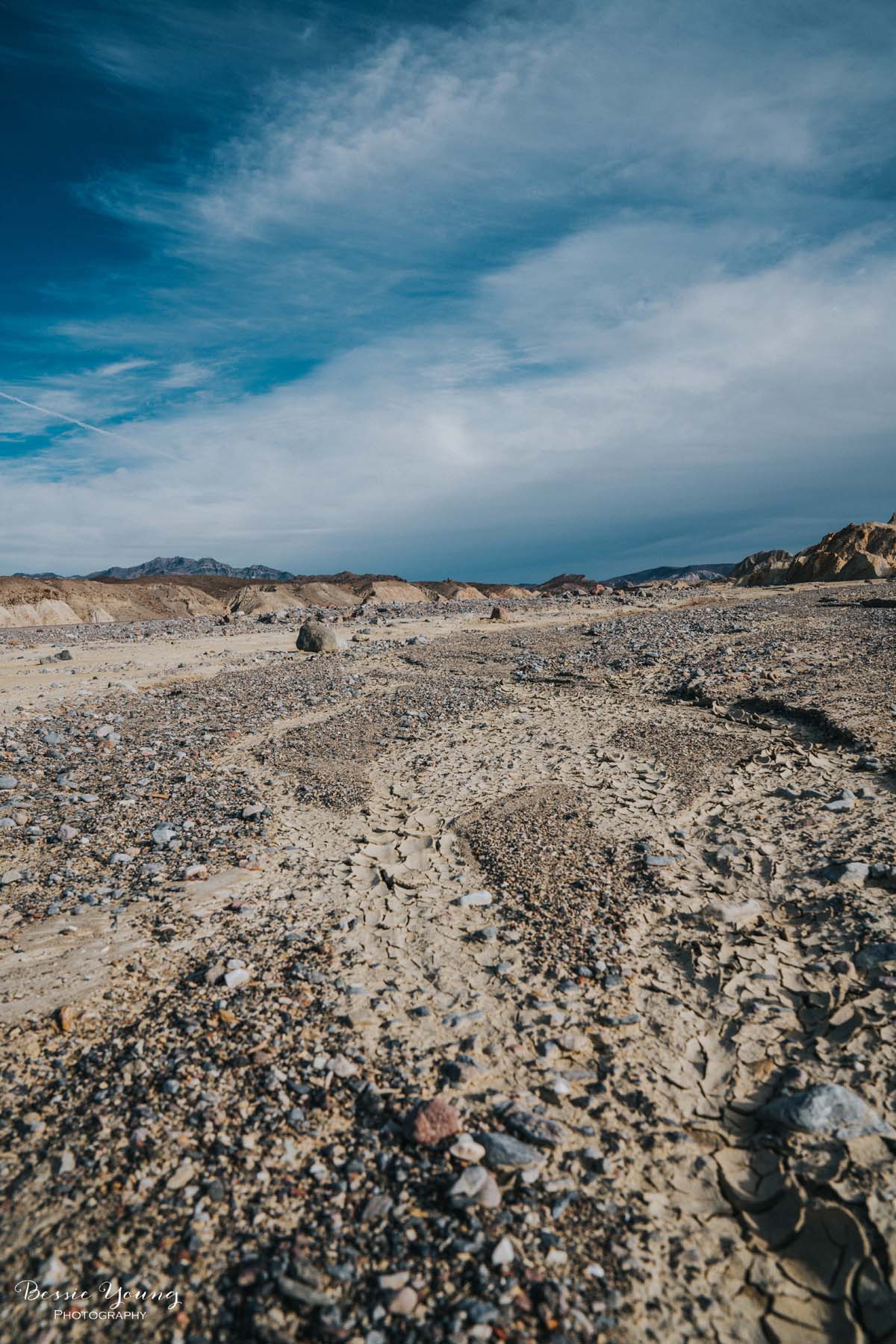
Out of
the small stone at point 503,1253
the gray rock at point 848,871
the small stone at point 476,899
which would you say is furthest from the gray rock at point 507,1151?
the gray rock at point 848,871

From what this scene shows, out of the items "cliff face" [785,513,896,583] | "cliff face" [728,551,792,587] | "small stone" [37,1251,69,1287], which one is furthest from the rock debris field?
"cliff face" [728,551,792,587]

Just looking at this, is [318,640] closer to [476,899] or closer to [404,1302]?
[476,899]

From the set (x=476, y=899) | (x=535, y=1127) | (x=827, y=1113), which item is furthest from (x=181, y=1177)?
(x=827, y=1113)

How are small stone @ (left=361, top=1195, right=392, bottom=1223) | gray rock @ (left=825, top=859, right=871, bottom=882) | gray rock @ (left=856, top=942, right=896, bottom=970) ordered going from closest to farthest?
1. small stone @ (left=361, top=1195, right=392, bottom=1223)
2. gray rock @ (left=856, top=942, right=896, bottom=970)
3. gray rock @ (left=825, top=859, right=871, bottom=882)

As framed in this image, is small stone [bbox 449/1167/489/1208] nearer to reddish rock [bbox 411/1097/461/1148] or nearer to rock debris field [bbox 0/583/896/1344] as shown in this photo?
rock debris field [bbox 0/583/896/1344]

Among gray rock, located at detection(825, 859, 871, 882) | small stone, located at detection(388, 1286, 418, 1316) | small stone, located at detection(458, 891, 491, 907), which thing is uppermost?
gray rock, located at detection(825, 859, 871, 882)

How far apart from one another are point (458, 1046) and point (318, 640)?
13.7m

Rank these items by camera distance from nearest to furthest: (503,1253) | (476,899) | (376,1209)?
(503,1253), (376,1209), (476,899)

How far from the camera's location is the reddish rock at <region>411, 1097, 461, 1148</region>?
2.68 meters

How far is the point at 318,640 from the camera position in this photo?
16328 millimetres

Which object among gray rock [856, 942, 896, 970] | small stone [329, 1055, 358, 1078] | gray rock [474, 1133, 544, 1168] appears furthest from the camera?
gray rock [856, 942, 896, 970]

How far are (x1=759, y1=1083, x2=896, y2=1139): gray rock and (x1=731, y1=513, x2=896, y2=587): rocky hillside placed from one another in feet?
110

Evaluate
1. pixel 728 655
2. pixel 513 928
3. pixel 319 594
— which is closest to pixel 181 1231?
pixel 513 928

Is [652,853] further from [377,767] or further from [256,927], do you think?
[377,767]
